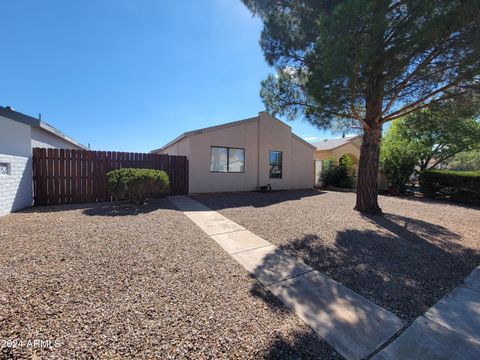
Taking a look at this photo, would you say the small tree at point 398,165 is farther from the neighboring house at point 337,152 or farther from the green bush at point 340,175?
the neighboring house at point 337,152

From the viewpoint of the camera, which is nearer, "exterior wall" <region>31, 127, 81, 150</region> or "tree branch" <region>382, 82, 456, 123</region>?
"tree branch" <region>382, 82, 456, 123</region>

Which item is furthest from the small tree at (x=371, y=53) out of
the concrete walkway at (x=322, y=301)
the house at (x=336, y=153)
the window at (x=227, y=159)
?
the house at (x=336, y=153)

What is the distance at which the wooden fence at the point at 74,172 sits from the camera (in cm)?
703

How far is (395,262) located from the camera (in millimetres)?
3549

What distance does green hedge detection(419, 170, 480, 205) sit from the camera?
9797 mm

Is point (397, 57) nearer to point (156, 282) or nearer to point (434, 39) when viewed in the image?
point (434, 39)

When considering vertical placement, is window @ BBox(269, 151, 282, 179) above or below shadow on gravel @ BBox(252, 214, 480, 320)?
above

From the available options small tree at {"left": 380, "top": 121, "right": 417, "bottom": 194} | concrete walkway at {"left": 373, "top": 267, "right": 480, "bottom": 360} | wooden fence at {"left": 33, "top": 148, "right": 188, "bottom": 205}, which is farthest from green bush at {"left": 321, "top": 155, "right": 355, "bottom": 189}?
concrete walkway at {"left": 373, "top": 267, "right": 480, "bottom": 360}

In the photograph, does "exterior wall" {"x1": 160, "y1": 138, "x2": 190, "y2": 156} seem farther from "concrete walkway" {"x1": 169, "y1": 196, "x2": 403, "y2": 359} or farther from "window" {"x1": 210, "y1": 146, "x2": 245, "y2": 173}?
"concrete walkway" {"x1": 169, "y1": 196, "x2": 403, "y2": 359}

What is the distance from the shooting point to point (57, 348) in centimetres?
161

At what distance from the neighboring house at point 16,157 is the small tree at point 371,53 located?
816 centimetres

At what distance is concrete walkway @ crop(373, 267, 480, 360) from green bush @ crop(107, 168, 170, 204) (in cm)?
698

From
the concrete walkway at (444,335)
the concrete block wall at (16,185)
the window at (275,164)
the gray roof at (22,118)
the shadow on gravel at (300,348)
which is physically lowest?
the concrete walkway at (444,335)

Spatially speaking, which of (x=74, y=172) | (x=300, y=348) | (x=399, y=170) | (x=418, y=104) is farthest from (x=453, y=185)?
(x=74, y=172)
